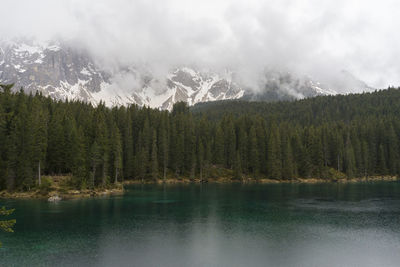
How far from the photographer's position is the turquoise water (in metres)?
35.2

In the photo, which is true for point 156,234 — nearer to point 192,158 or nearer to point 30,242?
point 30,242

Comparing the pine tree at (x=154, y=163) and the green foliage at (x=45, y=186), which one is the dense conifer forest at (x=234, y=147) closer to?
the pine tree at (x=154, y=163)

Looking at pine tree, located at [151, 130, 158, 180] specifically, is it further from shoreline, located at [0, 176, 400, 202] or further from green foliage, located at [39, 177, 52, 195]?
green foliage, located at [39, 177, 52, 195]

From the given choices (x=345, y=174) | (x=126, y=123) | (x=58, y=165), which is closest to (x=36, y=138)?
(x=58, y=165)

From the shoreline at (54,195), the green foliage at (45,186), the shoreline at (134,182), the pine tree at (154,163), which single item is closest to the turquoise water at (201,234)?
the shoreline at (54,195)

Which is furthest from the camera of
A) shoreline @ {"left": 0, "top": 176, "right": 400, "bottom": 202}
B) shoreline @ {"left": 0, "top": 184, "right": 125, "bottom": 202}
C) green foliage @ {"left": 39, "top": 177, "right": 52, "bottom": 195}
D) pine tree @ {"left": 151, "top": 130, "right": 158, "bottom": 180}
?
pine tree @ {"left": 151, "top": 130, "right": 158, "bottom": 180}

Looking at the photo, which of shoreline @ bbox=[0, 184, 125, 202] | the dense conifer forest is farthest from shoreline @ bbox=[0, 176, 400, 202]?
the dense conifer forest

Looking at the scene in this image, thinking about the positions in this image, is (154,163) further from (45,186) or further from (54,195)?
(54,195)

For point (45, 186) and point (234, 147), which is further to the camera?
point (234, 147)

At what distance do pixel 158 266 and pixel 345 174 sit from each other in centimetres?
13791

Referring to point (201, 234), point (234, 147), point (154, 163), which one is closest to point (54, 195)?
point (201, 234)

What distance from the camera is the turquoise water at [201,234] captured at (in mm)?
35250

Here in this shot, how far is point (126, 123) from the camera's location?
140 m

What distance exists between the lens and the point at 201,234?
46281 mm
